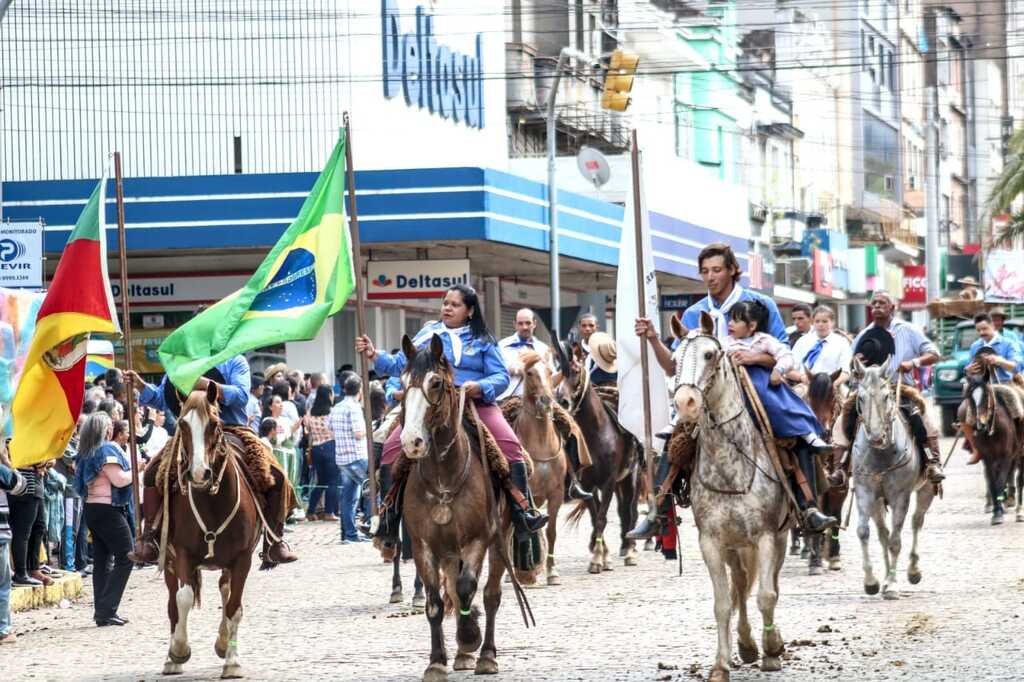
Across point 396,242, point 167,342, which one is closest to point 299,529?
point 396,242

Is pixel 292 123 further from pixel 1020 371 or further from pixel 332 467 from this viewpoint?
pixel 1020 371

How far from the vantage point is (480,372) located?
12.3 metres

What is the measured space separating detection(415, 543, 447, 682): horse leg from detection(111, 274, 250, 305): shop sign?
24788mm

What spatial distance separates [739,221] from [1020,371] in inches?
1304

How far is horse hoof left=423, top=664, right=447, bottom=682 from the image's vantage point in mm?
11227

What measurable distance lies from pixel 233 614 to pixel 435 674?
1745 millimetres

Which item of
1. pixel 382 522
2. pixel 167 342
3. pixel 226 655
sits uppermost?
pixel 167 342

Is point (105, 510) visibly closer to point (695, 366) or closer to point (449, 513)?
point (449, 513)

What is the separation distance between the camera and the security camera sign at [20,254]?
23.5 m

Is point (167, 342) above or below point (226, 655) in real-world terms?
above

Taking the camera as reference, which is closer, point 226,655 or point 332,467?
point 226,655

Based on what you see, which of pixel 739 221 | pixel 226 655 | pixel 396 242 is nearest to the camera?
pixel 226 655

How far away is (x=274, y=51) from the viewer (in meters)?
35.6

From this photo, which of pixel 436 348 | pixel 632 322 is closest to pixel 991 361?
pixel 632 322
